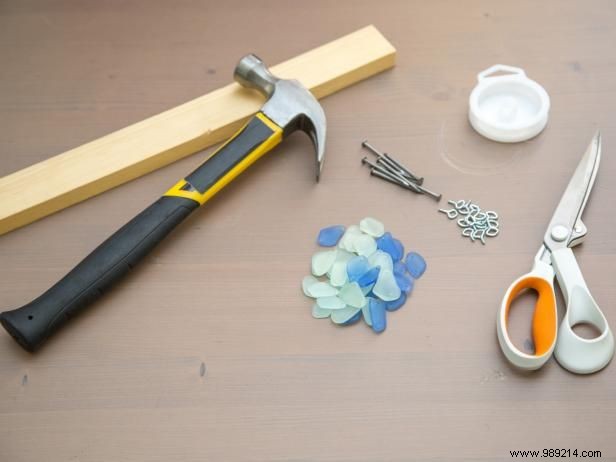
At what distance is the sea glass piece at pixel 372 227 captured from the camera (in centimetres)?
107

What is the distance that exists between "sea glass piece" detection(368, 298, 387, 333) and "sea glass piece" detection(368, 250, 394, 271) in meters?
0.05

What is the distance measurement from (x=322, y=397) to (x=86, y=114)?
65 centimetres

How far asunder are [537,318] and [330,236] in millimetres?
314

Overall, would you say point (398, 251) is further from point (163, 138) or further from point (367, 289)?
point (163, 138)

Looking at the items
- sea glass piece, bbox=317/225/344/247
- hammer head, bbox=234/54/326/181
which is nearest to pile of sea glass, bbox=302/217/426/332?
sea glass piece, bbox=317/225/344/247

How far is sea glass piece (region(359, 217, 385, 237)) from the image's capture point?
107cm

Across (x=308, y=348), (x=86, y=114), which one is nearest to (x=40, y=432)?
(x=308, y=348)

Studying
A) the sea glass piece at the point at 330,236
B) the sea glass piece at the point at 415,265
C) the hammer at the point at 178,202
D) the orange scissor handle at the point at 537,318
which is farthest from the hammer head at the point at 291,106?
the orange scissor handle at the point at 537,318

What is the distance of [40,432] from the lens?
934 millimetres

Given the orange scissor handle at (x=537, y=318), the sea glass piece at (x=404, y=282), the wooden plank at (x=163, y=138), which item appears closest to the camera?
the orange scissor handle at (x=537, y=318)

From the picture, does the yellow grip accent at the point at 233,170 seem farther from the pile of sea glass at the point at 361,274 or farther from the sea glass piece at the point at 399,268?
the sea glass piece at the point at 399,268

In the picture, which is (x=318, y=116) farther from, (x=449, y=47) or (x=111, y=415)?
(x=111, y=415)

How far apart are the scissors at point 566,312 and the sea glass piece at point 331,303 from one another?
0.21 meters

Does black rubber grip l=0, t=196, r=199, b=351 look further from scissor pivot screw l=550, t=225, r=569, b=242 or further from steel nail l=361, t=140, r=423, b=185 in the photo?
A: scissor pivot screw l=550, t=225, r=569, b=242
